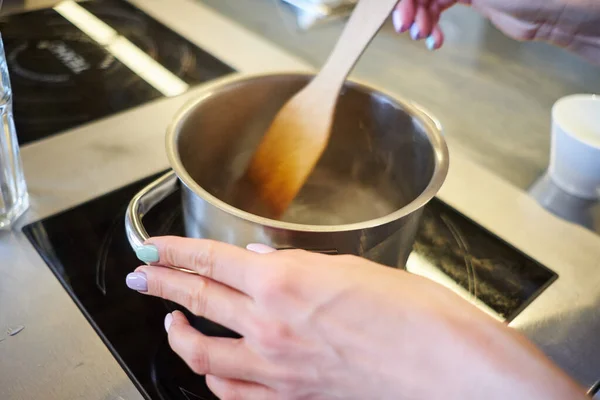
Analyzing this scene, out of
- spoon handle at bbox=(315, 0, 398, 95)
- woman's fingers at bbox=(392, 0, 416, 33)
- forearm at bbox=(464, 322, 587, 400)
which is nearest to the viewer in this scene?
forearm at bbox=(464, 322, 587, 400)

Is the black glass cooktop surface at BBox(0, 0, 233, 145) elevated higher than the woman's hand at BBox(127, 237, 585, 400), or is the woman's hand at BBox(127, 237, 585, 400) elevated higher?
the woman's hand at BBox(127, 237, 585, 400)

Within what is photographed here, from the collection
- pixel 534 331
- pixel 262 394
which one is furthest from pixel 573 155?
pixel 262 394

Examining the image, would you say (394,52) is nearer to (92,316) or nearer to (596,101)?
(596,101)

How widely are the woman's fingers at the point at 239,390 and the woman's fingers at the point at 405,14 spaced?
478 millimetres

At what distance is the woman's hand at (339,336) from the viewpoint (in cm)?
33

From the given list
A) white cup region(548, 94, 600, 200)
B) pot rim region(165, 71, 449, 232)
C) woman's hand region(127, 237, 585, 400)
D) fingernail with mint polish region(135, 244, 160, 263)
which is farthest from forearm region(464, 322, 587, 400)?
white cup region(548, 94, 600, 200)

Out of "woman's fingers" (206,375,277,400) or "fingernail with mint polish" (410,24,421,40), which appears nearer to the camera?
"woman's fingers" (206,375,277,400)

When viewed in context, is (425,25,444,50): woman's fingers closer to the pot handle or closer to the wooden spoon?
the wooden spoon

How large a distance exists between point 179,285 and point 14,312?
0.61ft

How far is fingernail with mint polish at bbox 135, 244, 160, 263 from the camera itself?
1.29 feet

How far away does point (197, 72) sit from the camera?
2.69 feet

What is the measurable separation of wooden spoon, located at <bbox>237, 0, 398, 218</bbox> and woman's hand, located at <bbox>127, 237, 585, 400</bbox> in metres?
0.19

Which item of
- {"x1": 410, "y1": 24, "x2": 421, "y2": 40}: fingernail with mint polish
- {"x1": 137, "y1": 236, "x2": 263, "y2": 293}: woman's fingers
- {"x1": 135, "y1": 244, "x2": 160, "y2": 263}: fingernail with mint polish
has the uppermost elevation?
{"x1": 410, "y1": 24, "x2": 421, "y2": 40}: fingernail with mint polish

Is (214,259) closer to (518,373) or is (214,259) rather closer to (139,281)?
(139,281)
